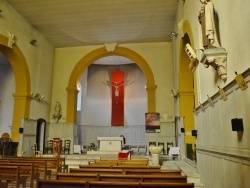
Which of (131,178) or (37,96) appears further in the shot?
(37,96)

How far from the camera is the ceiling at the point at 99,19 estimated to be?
9297 mm

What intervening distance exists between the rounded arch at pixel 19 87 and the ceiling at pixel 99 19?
182cm

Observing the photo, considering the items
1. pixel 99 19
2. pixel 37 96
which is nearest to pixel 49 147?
pixel 37 96

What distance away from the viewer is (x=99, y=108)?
16.0 metres

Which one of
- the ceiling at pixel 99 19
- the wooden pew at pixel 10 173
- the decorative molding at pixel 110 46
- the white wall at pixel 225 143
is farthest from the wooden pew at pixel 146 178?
the decorative molding at pixel 110 46

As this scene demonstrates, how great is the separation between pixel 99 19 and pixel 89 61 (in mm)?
3055

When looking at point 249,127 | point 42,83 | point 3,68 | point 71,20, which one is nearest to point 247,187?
point 249,127

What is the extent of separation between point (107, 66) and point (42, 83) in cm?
596

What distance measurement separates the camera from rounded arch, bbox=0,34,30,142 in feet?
32.2

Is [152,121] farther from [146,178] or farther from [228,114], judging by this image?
[146,178]

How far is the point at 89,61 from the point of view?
508 inches

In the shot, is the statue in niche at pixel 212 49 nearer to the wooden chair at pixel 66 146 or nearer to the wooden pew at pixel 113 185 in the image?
the wooden pew at pixel 113 185

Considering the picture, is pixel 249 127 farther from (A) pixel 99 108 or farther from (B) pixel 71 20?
(A) pixel 99 108

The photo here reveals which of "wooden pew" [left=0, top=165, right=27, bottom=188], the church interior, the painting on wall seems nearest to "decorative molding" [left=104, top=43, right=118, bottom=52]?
the church interior
